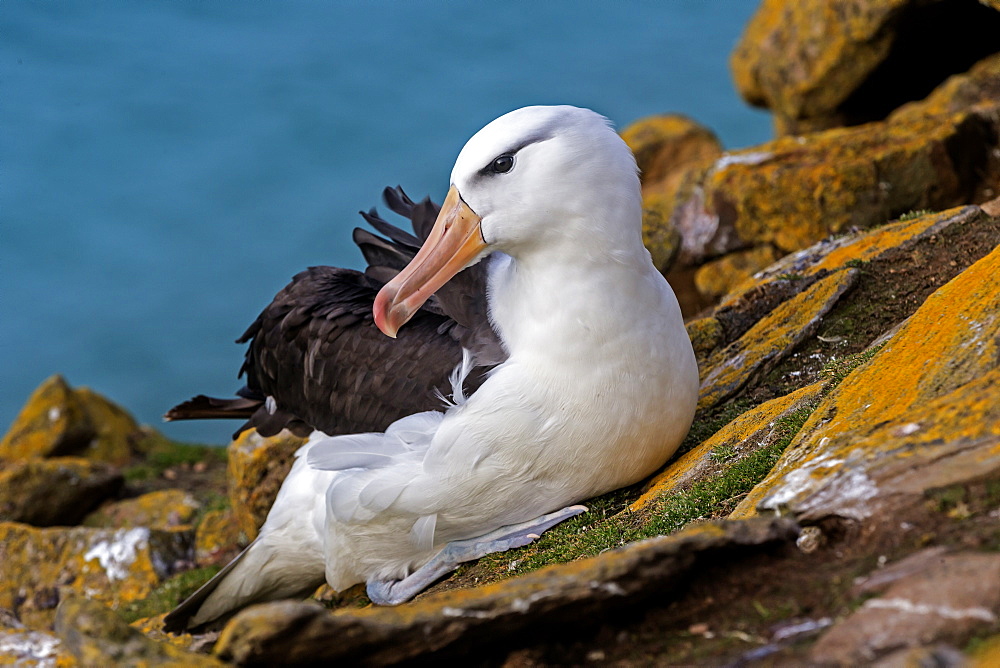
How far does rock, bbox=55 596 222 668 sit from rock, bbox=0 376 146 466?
9881 mm

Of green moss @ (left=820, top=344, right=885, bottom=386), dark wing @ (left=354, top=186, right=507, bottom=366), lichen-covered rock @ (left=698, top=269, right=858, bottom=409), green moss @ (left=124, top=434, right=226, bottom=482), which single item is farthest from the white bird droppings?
green moss @ (left=820, top=344, right=885, bottom=386)

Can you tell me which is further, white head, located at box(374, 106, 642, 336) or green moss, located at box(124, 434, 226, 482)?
green moss, located at box(124, 434, 226, 482)

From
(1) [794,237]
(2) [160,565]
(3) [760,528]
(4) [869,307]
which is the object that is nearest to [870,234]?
(4) [869,307]

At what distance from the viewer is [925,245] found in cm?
538

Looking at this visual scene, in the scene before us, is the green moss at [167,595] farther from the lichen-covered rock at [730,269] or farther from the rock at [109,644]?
the rock at [109,644]

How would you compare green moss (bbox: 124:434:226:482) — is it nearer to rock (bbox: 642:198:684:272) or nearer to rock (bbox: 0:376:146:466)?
rock (bbox: 0:376:146:466)

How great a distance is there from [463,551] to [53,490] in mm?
6725

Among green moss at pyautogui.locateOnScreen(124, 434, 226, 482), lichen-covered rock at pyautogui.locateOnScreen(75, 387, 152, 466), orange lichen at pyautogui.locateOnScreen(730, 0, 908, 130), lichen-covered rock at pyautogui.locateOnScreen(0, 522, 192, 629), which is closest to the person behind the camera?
lichen-covered rock at pyautogui.locateOnScreen(0, 522, 192, 629)

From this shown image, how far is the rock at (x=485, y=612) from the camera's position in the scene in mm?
2197

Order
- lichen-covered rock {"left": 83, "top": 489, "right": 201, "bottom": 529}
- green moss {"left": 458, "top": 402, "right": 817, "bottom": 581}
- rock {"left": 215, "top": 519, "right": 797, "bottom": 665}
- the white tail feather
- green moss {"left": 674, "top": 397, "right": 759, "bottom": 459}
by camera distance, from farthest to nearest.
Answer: lichen-covered rock {"left": 83, "top": 489, "right": 201, "bottom": 529}
green moss {"left": 674, "top": 397, "right": 759, "bottom": 459}
the white tail feather
green moss {"left": 458, "top": 402, "right": 817, "bottom": 581}
rock {"left": 215, "top": 519, "right": 797, "bottom": 665}

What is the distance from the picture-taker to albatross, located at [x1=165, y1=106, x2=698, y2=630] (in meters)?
3.80

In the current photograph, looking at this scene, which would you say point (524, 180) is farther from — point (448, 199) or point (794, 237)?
point (794, 237)

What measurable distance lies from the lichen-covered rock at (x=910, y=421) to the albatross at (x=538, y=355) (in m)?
0.79

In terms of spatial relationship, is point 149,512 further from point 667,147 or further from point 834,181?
point 667,147
